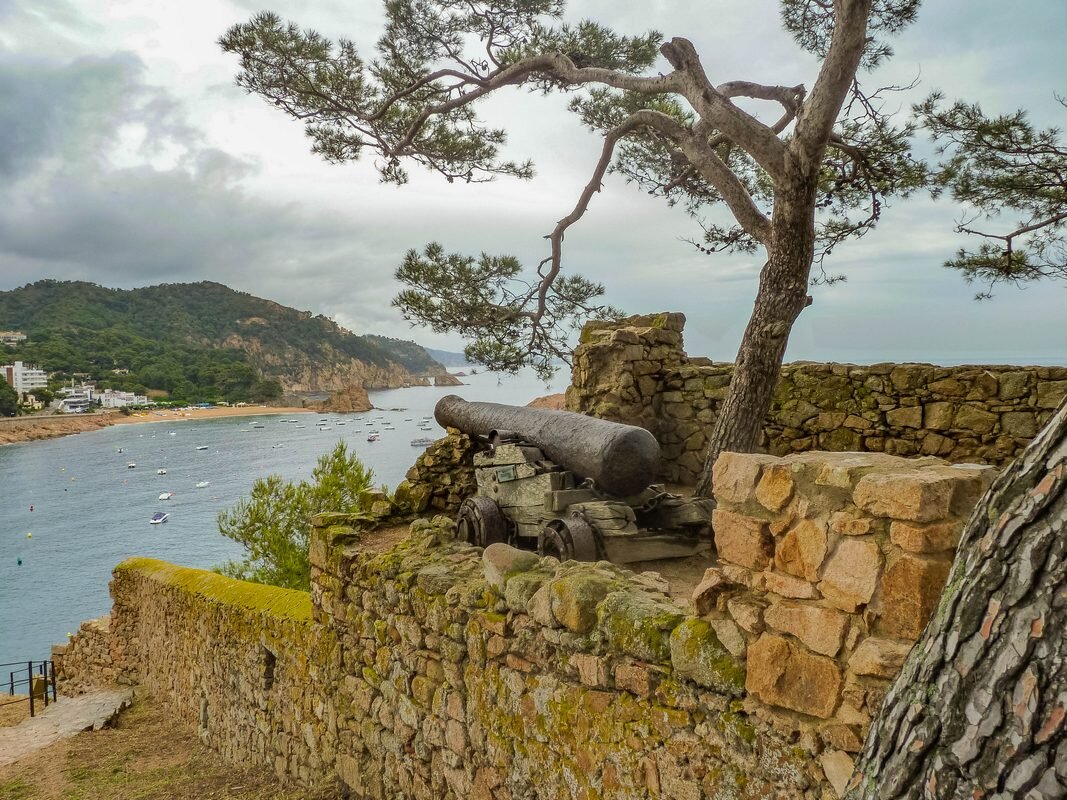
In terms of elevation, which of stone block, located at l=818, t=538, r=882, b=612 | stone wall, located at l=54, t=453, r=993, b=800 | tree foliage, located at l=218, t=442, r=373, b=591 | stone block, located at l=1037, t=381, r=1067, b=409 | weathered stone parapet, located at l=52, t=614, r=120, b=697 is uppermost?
stone block, located at l=1037, t=381, r=1067, b=409

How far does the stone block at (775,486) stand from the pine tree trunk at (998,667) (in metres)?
1.13

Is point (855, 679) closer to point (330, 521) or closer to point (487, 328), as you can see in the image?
point (330, 521)

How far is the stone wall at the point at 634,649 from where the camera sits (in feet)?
7.16

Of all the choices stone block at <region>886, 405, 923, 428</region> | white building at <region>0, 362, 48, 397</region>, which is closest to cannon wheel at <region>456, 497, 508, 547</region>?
stone block at <region>886, 405, 923, 428</region>

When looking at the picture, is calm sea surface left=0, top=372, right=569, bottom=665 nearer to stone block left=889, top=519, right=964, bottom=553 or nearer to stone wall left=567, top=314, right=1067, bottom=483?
stone wall left=567, top=314, right=1067, bottom=483

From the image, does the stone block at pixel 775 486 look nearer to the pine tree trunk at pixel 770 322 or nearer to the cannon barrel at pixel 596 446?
the cannon barrel at pixel 596 446

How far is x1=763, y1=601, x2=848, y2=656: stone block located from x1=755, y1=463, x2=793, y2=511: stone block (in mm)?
333

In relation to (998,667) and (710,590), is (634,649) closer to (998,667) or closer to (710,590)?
(710,590)

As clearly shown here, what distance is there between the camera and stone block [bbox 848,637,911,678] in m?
2.09

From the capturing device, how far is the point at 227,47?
732cm

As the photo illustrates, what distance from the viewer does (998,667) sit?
43.8 inches

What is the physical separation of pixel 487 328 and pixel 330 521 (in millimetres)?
3303

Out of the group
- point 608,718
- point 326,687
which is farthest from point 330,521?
point 608,718

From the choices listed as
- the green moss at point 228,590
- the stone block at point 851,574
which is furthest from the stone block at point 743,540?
the green moss at point 228,590
